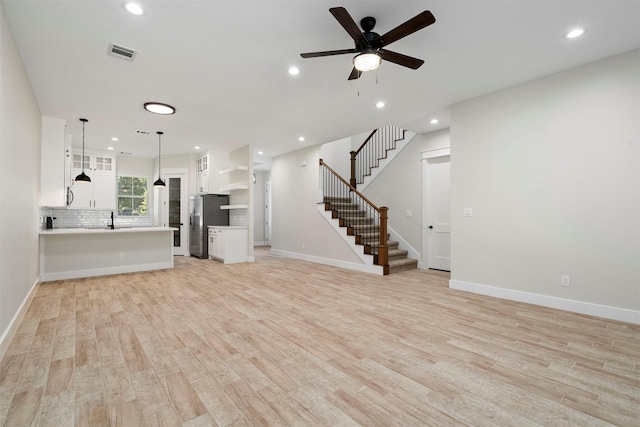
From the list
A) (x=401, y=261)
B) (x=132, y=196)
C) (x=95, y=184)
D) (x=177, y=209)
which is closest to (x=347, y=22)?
(x=401, y=261)

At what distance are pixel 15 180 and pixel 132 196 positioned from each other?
6.23 meters

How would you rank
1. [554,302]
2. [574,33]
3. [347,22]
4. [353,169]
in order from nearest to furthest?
[347,22] < [574,33] < [554,302] < [353,169]

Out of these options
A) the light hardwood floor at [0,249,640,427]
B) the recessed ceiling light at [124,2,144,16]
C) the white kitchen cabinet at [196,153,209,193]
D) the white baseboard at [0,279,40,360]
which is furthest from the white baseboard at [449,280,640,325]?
the white kitchen cabinet at [196,153,209,193]

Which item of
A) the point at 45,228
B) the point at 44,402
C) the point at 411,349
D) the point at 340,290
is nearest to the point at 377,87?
the point at 340,290

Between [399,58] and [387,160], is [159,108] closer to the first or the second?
[399,58]

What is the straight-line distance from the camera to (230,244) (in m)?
6.96

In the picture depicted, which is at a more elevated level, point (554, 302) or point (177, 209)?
point (177, 209)

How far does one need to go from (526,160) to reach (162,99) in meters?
5.33

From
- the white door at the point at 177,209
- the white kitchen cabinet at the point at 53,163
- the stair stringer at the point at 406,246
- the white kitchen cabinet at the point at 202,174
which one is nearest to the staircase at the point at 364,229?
the stair stringer at the point at 406,246

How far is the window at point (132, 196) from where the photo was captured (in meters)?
8.44

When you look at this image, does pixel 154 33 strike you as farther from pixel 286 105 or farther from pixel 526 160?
pixel 526 160

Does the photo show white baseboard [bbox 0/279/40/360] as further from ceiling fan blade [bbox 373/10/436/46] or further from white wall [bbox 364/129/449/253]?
white wall [bbox 364/129/449/253]

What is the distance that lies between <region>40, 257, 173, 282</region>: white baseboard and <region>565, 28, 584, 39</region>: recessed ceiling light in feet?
24.1

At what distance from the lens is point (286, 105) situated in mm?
4664
